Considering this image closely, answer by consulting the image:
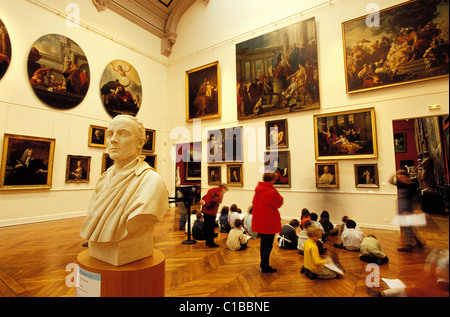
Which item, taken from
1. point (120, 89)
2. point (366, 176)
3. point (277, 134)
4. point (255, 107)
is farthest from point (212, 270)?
point (120, 89)

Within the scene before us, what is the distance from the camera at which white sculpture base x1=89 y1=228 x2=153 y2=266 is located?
7.10 feet

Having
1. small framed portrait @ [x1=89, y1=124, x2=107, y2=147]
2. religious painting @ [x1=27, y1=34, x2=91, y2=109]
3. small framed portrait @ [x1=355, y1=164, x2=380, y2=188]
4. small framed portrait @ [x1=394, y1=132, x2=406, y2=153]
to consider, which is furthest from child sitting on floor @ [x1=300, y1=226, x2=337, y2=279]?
religious painting @ [x1=27, y1=34, x2=91, y2=109]

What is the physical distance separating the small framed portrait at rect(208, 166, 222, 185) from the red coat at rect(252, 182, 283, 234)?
607cm

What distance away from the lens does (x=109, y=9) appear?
1025 centimetres

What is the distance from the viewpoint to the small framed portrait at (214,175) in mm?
9820

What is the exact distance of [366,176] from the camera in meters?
6.78

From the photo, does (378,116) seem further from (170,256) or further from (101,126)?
(101,126)

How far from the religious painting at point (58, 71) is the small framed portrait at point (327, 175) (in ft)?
30.5

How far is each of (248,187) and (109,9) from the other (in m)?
9.94

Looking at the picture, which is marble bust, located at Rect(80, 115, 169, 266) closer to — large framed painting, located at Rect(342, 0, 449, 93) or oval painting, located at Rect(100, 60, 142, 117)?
large framed painting, located at Rect(342, 0, 449, 93)

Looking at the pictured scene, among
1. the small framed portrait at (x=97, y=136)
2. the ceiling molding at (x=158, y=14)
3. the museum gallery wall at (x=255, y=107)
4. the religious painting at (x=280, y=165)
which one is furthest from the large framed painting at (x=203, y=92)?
the small framed portrait at (x=97, y=136)

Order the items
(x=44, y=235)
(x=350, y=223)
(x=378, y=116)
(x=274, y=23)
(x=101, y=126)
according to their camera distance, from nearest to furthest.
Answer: (x=350, y=223) < (x=44, y=235) < (x=378, y=116) < (x=274, y=23) < (x=101, y=126)
